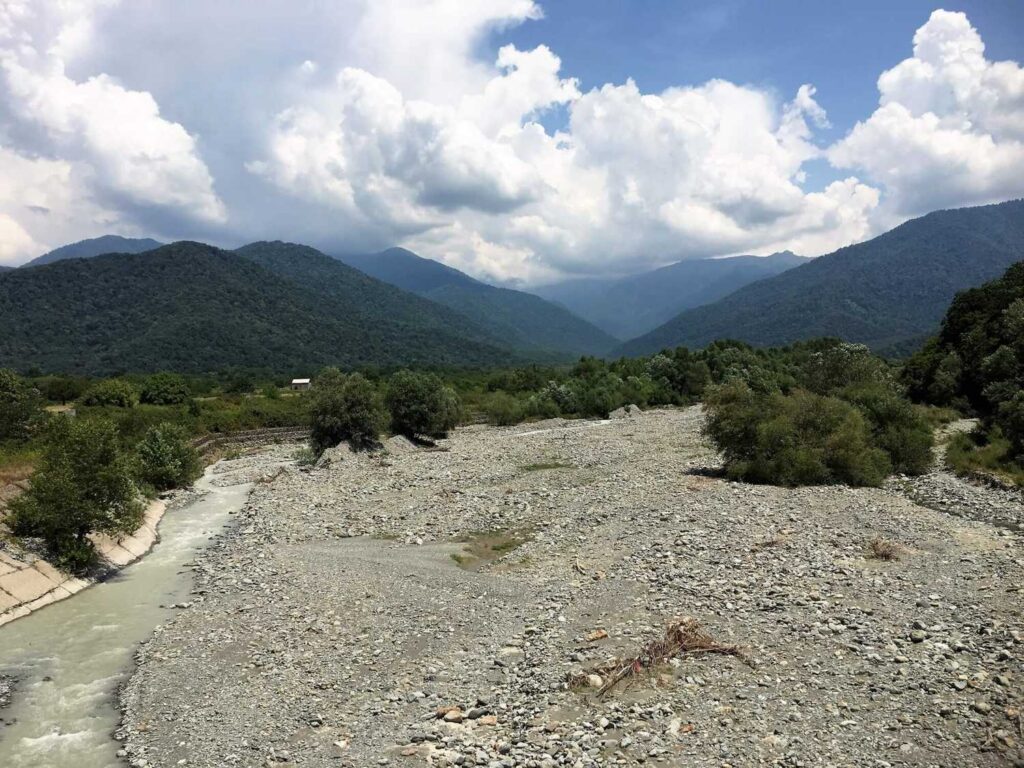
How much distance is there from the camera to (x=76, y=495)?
27812 mm

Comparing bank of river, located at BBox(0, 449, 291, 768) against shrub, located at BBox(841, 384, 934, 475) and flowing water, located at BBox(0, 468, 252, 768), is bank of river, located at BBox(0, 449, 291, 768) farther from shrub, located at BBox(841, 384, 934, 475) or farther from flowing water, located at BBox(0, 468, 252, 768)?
shrub, located at BBox(841, 384, 934, 475)

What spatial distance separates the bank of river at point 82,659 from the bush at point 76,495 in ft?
7.49

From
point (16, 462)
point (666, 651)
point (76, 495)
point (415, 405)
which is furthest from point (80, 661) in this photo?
point (415, 405)

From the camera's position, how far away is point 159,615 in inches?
936

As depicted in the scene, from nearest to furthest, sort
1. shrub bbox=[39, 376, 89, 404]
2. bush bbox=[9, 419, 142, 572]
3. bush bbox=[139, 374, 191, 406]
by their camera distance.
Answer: bush bbox=[9, 419, 142, 572] → bush bbox=[139, 374, 191, 406] → shrub bbox=[39, 376, 89, 404]

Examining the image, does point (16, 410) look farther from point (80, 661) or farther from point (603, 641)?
point (603, 641)

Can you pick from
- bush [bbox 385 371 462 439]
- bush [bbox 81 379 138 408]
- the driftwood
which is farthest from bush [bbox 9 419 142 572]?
bush [bbox 81 379 138 408]

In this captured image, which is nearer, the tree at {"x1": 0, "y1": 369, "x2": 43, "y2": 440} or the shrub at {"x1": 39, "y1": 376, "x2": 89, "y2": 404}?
the tree at {"x1": 0, "y1": 369, "x2": 43, "y2": 440}

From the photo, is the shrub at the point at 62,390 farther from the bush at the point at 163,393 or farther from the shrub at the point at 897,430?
the shrub at the point at 897,430

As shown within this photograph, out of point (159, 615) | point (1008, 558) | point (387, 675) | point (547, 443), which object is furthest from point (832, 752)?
point (547, 443)

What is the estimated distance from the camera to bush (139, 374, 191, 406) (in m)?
93.1

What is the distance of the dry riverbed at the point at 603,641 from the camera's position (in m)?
13.3

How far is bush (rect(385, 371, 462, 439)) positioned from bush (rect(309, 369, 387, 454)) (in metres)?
9.02

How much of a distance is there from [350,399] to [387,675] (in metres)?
47.1
